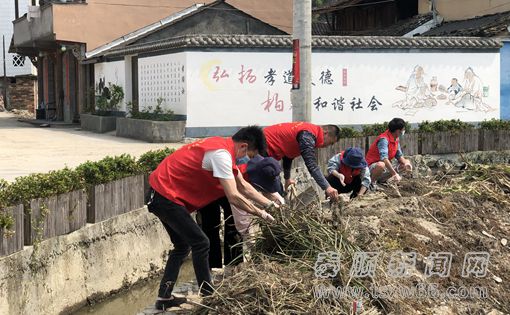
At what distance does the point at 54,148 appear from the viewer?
16359 mm

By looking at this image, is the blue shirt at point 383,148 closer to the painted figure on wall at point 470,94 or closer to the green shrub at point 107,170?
the green shrub at point 107,170

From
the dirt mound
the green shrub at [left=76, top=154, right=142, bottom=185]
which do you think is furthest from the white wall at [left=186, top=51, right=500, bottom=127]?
the dirt mound

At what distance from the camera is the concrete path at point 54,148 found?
12870mm

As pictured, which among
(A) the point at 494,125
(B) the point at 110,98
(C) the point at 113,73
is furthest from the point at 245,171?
(C) the point at 113,73

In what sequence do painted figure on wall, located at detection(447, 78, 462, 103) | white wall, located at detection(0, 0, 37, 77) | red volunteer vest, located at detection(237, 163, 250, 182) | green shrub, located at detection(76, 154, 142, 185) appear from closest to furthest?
red volunteer vest, located at detection(237, 163, 250, 182)
green shrub, located at detection(76, 154, 142, 185)
painted figure on wall, located at detection(447, 78, 462, 103)
white wall, located at detection(0, 0, 37, 77)

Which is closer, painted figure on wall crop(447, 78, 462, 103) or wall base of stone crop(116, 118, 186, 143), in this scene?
wall base of stone crop(116, 118, 186, 143)

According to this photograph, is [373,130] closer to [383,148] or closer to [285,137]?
[383,148]

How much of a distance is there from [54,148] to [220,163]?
1197cm

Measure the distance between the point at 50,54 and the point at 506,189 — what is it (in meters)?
23.1

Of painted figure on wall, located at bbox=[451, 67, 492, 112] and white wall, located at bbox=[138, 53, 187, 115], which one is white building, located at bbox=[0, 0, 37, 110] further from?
painted figure on wall, located at bbox=[451, 67, 492, 112]

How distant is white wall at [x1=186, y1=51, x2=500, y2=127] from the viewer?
16406mm

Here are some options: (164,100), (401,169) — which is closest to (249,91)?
(164,100)

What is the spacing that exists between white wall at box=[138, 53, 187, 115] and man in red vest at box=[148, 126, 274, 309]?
36.1ft

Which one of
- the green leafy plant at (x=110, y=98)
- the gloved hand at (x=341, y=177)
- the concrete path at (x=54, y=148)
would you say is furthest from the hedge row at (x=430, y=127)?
the green leafy plant at (x=110, y=98)
